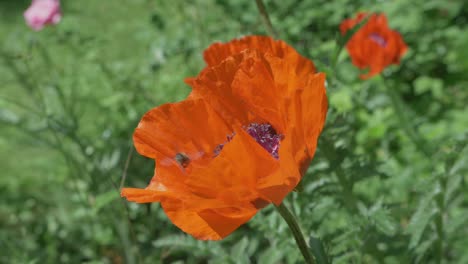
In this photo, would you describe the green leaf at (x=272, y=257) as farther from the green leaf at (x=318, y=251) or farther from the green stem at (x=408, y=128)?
the green stem at (x=408, y=128)

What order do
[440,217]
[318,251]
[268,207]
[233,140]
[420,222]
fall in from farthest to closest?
[268,207]
[440,217]
[420,222]
[318,251]
[233,140]

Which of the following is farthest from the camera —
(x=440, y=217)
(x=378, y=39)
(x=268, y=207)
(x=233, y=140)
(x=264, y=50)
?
(x=378, y=39)

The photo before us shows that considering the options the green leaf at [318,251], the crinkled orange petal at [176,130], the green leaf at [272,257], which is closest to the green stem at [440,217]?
the green leaf at [272,257]

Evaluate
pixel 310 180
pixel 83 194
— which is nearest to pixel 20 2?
pixel 83 194

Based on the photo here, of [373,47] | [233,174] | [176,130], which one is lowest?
[233,174]

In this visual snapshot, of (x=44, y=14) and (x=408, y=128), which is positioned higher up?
(x=44, y=14)

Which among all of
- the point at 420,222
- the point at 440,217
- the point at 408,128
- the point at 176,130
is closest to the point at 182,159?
the point at 176,130

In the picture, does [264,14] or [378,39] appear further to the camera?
[378,39]

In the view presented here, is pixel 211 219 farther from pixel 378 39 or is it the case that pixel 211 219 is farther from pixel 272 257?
pixel 378 39
